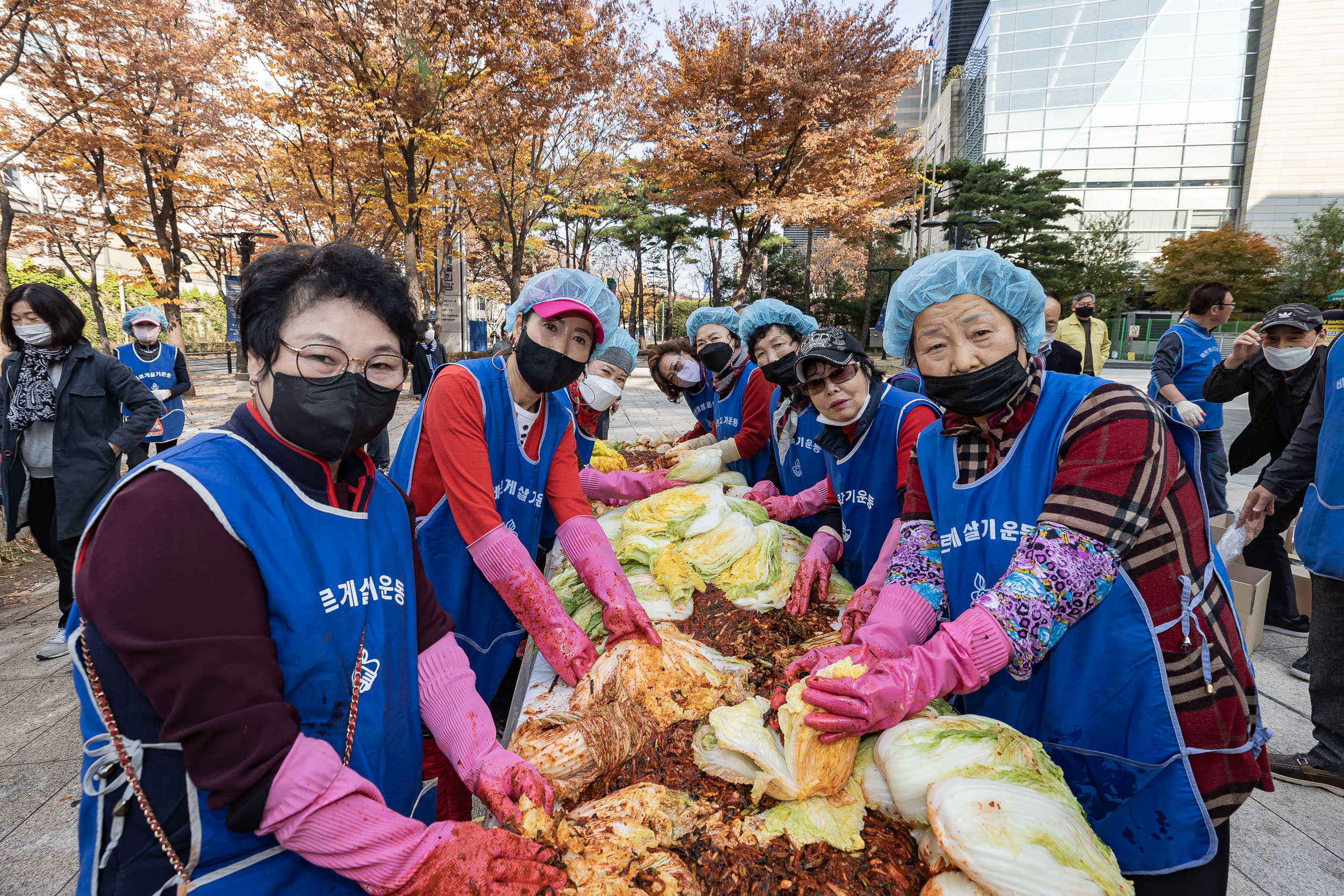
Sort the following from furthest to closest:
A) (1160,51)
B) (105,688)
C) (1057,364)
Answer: (1160,51)
(1057,364)
(105,688)

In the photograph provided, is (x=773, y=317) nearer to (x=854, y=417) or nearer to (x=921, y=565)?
(x=854, y=417)

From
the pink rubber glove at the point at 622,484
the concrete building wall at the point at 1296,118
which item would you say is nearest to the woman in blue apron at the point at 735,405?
the pink rubber glove at the point at 622,484

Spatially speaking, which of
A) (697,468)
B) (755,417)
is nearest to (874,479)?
(697,468)

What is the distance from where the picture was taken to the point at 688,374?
5.49 metres

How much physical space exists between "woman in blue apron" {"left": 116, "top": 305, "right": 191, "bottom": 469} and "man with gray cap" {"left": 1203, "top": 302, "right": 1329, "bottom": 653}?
10071mm

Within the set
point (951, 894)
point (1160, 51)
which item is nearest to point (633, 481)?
point (951, 894)

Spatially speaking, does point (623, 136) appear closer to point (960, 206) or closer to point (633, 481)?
point (633, 481)

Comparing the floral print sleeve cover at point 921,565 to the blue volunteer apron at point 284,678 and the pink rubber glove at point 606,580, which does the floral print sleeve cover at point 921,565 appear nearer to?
the pink rubber glove at point 606,580

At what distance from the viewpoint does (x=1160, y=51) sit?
133 feet

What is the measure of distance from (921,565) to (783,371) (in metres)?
1.92

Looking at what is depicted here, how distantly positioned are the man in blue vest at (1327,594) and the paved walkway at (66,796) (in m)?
0.12

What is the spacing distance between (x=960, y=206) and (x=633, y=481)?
35.1 m

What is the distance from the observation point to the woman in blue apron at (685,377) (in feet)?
18.1

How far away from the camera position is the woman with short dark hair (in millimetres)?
4211
